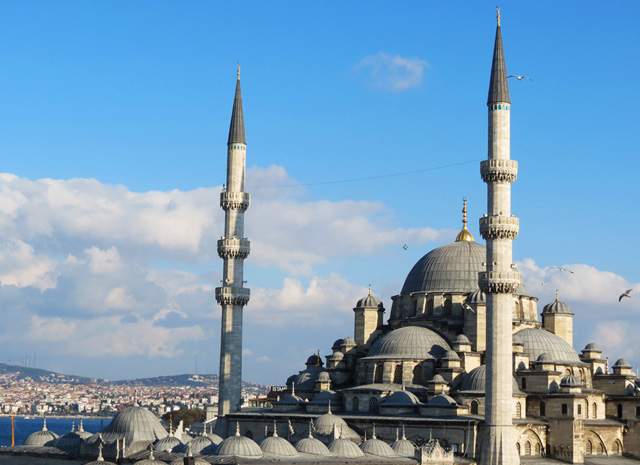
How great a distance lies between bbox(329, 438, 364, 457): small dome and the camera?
41.2 meters

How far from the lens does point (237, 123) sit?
5488cm

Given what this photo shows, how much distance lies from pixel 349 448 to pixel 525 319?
1519 cm

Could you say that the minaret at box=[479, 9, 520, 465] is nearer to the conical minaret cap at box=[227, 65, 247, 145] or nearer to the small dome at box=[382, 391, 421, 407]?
the small dome at box=[382, 391, 421, 407]

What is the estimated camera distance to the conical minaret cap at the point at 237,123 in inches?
2143

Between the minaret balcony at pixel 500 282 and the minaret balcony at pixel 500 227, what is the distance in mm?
1573

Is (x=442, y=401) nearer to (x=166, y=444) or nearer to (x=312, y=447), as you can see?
(x=312, y=447)

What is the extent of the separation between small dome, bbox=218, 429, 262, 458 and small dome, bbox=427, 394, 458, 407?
866 cm

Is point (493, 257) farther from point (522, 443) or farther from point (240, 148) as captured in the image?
point (240, 148)

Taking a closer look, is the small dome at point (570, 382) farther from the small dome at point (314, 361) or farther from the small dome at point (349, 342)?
the small dome at point (314, 361)

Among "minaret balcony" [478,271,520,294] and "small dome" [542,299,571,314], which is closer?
"minaret balcony" [478,271,520,294]

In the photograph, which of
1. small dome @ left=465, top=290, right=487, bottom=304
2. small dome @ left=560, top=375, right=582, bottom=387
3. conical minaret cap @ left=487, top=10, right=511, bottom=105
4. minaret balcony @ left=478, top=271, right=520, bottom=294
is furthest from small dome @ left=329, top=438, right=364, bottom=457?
conical minaret cap @ left=487, top=10, right=511, bottom=105

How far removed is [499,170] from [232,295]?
1558cm

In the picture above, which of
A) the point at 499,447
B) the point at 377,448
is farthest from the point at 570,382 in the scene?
the point at 377,448

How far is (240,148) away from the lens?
54.3 metres
